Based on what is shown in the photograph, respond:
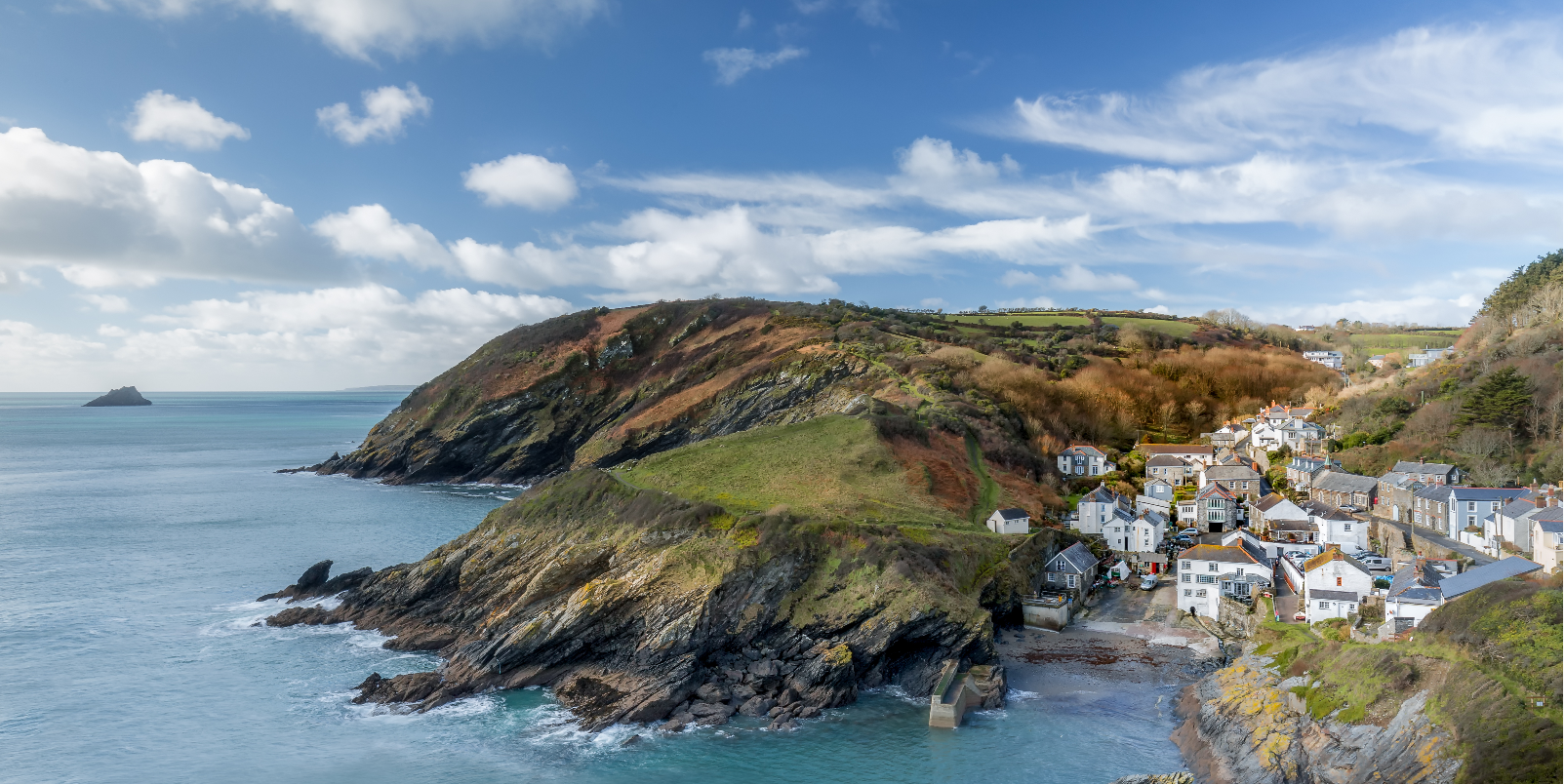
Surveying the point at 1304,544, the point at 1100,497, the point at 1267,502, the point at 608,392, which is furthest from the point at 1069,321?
the point at 1304,544

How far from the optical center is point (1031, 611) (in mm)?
43500

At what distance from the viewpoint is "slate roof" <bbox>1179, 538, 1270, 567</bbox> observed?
42281mm

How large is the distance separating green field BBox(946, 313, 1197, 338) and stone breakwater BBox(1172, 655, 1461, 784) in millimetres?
104502

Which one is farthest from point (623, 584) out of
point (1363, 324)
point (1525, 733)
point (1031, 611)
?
point (1363, 324)

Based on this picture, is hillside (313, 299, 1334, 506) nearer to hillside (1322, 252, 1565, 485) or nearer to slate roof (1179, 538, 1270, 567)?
slate roof (1179, 538, 1270, 567)

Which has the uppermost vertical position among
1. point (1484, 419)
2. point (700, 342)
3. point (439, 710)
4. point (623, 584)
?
point (700, 342)

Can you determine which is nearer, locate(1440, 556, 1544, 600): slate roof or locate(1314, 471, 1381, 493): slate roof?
locate(1440, 556, 1544, 600): slate roof

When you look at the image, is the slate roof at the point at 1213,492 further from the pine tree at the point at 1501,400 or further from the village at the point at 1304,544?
the pine tree at the point at 1501,400

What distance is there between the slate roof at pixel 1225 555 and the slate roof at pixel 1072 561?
567 cm

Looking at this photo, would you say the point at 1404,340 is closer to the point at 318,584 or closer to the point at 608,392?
the point at 608,392

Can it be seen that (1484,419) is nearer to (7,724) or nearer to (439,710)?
(439,710)

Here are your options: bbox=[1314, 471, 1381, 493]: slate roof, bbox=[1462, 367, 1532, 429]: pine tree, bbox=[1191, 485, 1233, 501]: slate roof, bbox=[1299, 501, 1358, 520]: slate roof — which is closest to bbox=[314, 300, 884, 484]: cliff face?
bbox=[1191, 485, 1233, 501]: slate roof

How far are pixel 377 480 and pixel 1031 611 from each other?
86.1 m

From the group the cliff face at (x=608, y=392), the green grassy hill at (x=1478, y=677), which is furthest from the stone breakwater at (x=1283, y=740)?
the cliff face at (x=608, y=392)
